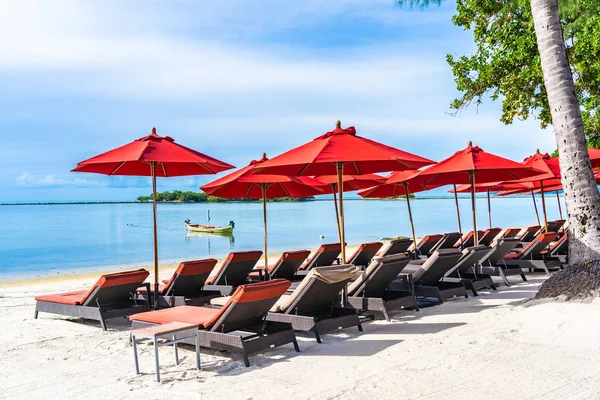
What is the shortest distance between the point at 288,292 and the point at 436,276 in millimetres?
2058

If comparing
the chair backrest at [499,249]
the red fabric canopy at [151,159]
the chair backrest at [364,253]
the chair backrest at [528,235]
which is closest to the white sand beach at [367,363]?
the red fabric canopy at [151,159]

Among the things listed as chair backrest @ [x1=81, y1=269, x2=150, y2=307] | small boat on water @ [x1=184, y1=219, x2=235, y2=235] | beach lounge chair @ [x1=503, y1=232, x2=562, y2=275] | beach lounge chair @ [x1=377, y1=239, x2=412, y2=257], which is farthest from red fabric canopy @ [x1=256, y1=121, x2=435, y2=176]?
small boat on water @ [x1=184, y1=219, x2=235, y2=235]

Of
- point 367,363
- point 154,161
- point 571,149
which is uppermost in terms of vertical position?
point 154,161

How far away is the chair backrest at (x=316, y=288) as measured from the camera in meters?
5.57

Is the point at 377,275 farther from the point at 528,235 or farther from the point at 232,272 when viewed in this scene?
the point at 528,235

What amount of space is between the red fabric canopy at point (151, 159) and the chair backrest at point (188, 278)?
126 cm

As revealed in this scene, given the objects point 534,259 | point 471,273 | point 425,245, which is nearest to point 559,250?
point 534,259

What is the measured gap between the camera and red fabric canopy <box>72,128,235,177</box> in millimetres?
6949

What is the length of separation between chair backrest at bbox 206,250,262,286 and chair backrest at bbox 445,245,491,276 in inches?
109

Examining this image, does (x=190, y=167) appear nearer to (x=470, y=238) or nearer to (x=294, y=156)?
(x=294, y=156)

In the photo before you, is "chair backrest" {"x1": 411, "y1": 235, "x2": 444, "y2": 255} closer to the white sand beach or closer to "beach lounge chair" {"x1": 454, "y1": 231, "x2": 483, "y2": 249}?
"beach lounge chair" {"x1": 454, "y1": 231, "x2": 483, "y2": 249}

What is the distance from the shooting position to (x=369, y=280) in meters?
6.51

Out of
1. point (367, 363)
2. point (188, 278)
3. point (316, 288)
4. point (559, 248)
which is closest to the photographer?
point (367, 363)

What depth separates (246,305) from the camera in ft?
16.4
